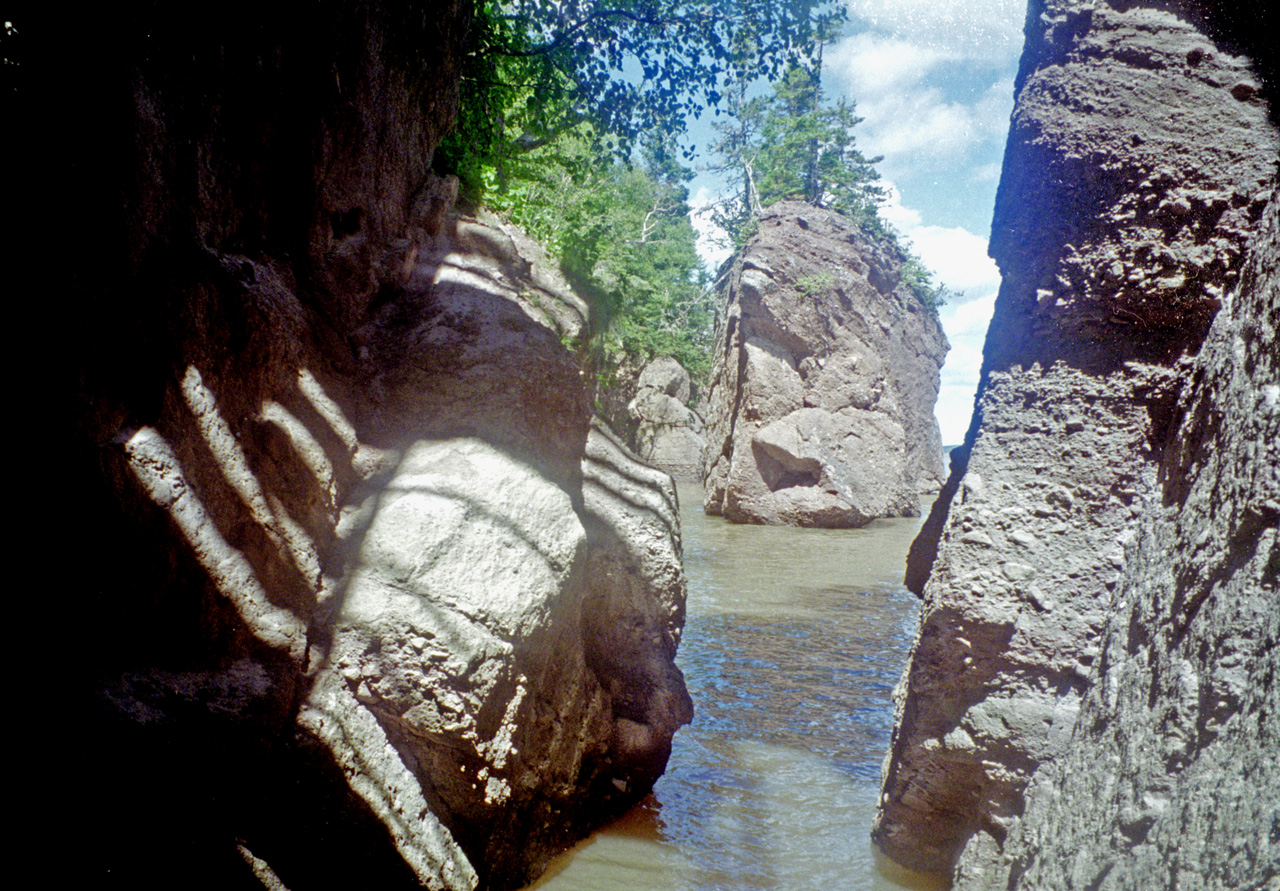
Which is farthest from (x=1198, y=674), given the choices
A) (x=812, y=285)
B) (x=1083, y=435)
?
(x=812, y=285)

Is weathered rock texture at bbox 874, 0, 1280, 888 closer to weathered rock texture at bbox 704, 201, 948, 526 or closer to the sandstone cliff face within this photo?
the sandstone cliff face

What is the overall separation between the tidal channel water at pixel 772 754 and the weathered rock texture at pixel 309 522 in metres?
0.32

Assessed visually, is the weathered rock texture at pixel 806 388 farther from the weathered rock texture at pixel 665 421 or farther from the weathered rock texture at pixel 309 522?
the weathered rock texture at pixel 309 522

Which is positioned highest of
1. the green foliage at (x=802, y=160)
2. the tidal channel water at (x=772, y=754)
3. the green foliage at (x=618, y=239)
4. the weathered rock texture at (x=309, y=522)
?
the green foliage at (x=802, y=160)

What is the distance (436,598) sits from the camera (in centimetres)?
312

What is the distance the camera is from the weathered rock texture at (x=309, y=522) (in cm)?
254

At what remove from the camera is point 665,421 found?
74.4 ft

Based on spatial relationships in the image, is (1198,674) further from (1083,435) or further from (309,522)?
(309,522)

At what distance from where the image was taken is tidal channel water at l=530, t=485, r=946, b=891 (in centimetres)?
361

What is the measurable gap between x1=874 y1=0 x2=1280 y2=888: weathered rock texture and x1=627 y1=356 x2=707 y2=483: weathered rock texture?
18.9 m

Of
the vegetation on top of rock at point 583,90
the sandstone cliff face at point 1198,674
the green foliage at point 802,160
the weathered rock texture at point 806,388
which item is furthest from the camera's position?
the green foliage at point 802,160

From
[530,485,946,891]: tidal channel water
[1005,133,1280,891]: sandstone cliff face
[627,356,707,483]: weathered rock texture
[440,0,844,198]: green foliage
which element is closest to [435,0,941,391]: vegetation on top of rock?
[440,0,844,198]: green foliage

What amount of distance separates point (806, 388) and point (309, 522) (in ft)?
46.4

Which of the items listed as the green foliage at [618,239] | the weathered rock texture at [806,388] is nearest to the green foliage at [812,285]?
the weathered rock texture at [806,388]
